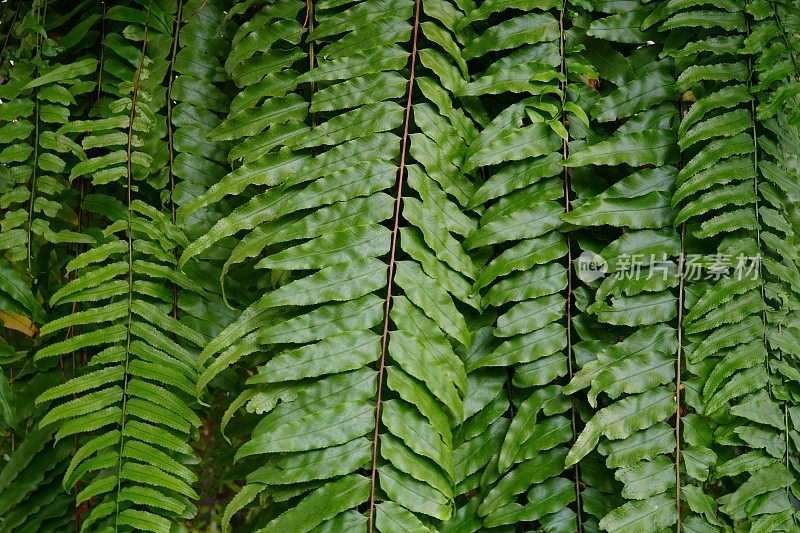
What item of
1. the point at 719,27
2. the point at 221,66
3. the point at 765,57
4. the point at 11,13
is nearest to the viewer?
the point at 765,57

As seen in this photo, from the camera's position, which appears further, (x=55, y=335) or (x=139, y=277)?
(x=55, y=335)

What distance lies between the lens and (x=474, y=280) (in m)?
1.22

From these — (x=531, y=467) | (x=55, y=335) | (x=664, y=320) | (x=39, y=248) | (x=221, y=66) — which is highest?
(x=221, y=66)

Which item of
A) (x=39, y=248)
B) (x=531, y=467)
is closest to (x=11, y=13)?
(x=39, y=248)

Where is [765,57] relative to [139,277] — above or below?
above

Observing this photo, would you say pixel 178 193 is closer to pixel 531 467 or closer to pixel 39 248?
pixel 39 248

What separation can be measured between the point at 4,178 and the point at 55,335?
35 cm

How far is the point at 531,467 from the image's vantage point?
1.17 meters

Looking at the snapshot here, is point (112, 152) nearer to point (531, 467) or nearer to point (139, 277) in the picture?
point (139, 277)

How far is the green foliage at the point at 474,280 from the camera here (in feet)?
3.65

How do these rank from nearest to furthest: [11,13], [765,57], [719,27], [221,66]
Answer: [765,57], [719,27], [221,66], [11,13]

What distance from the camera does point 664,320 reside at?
117 centimetres

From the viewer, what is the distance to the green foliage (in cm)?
111

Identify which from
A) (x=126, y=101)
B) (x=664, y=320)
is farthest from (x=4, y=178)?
(x=664, y=320)
